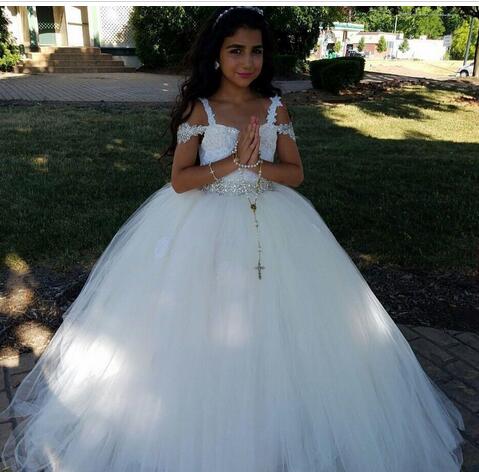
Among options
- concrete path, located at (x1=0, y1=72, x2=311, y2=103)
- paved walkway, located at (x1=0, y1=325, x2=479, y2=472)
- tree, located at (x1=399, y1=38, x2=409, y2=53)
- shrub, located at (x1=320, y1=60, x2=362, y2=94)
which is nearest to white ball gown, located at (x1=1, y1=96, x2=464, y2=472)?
paved walkway, located at (x1=0, y1=325, x2=479, y2=472)

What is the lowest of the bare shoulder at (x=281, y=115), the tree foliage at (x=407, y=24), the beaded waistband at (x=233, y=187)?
the beaded waistband at (x=233, y=187)

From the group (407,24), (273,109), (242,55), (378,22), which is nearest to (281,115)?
(273,109)

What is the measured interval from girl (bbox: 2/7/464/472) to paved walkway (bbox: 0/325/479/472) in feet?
0.36

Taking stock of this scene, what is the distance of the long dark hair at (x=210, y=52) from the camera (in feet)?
7.50

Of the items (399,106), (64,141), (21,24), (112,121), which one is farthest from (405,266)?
(21,24)

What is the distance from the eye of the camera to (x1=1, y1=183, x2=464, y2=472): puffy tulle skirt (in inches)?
83.0

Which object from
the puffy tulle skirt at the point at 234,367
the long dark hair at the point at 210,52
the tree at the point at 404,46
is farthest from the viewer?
the tree at the point at 404,46

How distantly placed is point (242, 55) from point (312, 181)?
14.4 feet

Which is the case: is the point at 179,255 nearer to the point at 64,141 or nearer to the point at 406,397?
the point at 406,397

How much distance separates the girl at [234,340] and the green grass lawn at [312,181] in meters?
2.21

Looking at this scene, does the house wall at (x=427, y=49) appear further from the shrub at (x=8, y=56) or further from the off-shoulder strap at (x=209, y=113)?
the off-shoulder strap at (x=209, y=113)

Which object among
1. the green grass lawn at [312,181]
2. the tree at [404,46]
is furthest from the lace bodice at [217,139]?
the tree at [404,46]

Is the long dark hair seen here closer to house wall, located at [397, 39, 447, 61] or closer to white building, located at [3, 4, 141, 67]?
white building, located at [3, 4, 141, 67]

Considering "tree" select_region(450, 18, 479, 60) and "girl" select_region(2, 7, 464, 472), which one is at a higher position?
"tree" select_region(450, 18, 479, 60)
